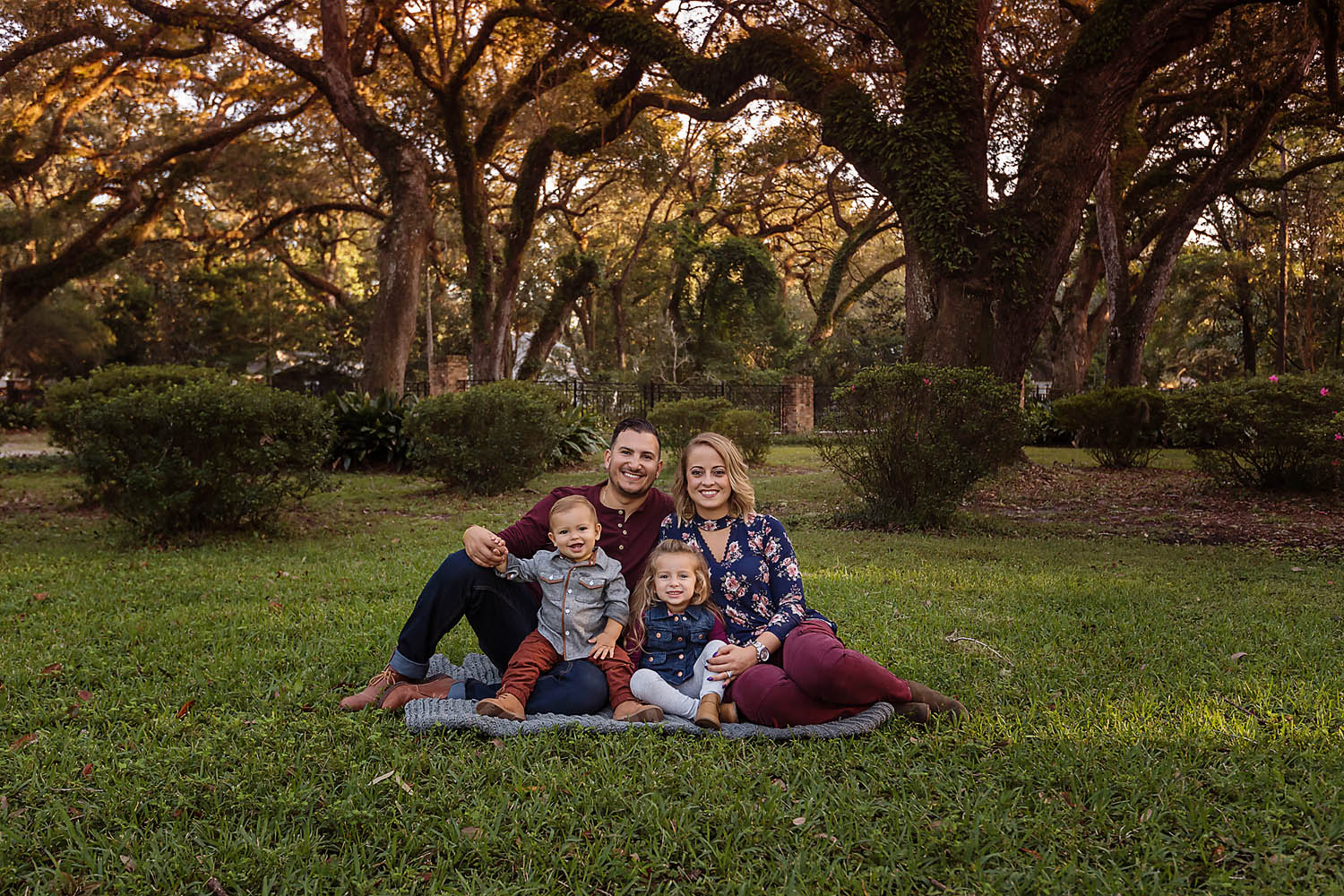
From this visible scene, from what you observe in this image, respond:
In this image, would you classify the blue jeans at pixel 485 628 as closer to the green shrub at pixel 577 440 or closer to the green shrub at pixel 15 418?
the green shrub at pixel 577 440

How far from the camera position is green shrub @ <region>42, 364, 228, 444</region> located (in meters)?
8.77

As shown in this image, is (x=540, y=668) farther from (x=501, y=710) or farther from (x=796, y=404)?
(x=796, y=404)

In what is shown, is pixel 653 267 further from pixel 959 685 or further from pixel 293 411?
pixel 959 685

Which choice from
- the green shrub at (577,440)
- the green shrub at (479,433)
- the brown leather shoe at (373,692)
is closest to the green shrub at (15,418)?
the green shrub at (577,440)

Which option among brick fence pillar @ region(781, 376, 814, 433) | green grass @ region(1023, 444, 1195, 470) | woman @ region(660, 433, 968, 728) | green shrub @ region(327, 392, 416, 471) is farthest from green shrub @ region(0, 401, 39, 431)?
woman @ region(660, 433, 968, 728)

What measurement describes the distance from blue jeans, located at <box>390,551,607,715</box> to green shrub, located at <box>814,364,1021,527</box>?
560 cm

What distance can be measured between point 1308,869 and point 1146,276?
17.0 meters

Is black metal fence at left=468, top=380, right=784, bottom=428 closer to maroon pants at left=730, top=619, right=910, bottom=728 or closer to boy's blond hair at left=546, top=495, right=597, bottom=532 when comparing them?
boy's blond hair at left=546, top=495, right=597, bottom=532

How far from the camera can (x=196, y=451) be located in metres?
7.32

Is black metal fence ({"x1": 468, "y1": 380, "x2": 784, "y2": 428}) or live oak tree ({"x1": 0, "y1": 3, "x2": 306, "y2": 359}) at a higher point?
live oak tree ({"x1": 0, "y1": 3, "x2": 306, "y2": 359})

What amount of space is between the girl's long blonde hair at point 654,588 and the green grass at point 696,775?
1.76 feet

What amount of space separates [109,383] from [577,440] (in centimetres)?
779

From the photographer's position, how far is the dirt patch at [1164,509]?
8.31 metres

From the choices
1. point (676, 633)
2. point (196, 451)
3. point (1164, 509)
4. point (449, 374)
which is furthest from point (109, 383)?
point (449, 374)
